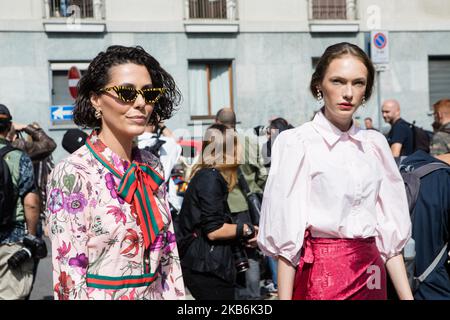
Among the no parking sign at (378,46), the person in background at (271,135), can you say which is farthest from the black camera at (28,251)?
the no parking sign at (378,46)

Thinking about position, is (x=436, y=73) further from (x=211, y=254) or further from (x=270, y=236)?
(x=270, y=236)

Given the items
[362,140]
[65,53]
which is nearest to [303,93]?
[65,53]

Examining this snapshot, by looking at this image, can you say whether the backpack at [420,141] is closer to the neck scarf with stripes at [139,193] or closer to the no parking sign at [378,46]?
the no parking sign at [378,46]

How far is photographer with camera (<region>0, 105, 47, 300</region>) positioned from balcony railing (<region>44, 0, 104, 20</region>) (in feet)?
46.6

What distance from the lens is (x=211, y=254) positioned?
5.39 m

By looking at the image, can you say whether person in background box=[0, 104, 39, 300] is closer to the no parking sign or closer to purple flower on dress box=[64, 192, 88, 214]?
purple flower on dress box=[64, 192, 88, 214]

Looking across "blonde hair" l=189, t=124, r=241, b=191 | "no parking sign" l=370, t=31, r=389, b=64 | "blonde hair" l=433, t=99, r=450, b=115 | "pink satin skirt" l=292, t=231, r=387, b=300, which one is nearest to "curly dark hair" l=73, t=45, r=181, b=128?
"pink satin skirt" l=292, t=231, r=387, b=300

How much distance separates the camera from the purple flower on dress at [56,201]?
2.85 metres

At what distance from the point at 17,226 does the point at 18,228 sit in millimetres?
18

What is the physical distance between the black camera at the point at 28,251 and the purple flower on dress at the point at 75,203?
2797mm

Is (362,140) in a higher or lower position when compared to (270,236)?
higher

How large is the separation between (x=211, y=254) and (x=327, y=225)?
2.15 metres

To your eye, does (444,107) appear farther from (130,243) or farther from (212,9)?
(212,9)
